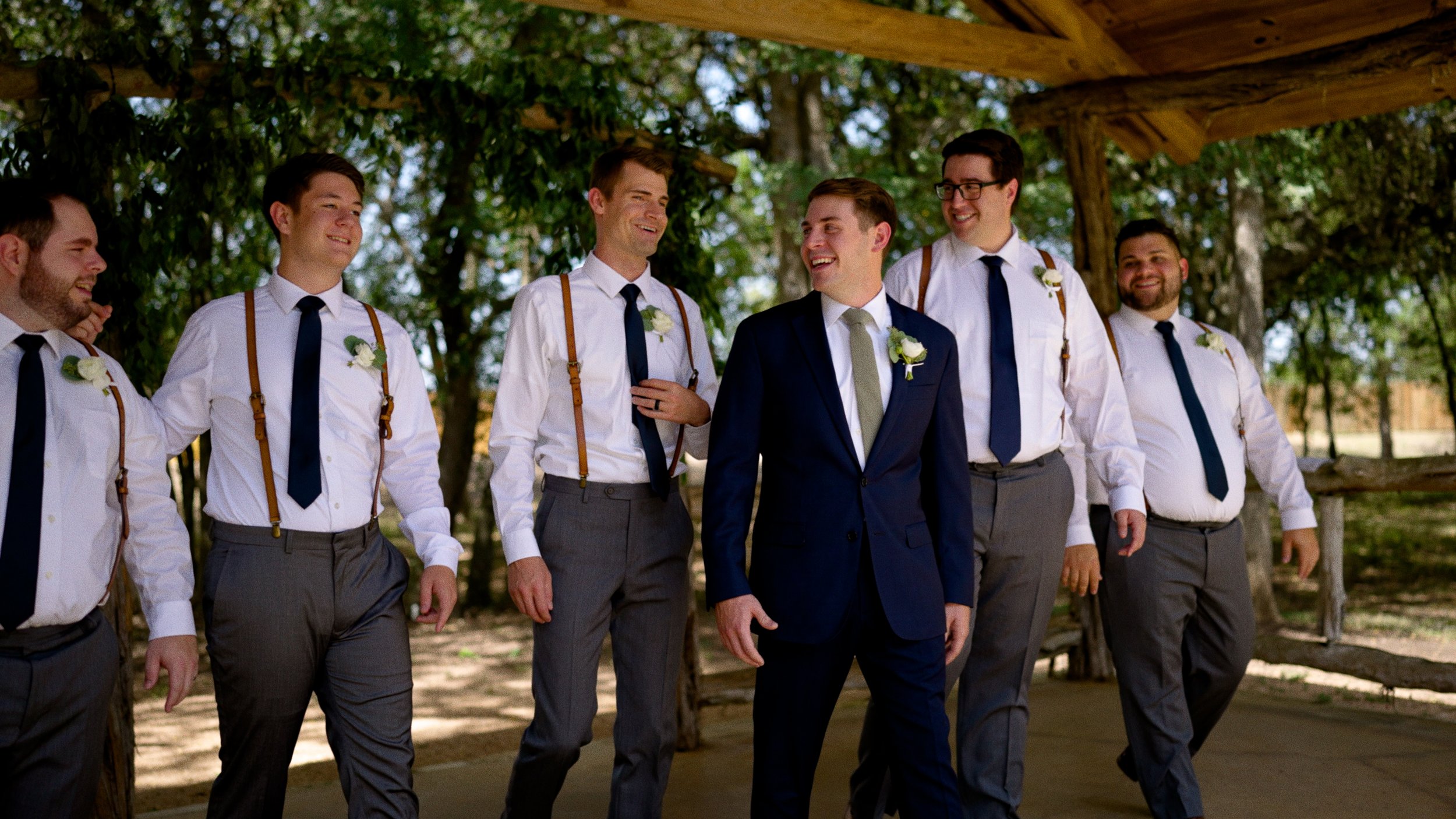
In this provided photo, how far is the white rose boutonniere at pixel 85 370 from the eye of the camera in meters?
2.93

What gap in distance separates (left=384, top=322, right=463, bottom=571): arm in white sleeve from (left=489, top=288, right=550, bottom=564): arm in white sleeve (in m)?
0.19

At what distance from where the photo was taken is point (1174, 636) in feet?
14.5

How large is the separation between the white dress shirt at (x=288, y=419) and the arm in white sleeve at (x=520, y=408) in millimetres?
214

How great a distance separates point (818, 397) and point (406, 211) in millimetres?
11360

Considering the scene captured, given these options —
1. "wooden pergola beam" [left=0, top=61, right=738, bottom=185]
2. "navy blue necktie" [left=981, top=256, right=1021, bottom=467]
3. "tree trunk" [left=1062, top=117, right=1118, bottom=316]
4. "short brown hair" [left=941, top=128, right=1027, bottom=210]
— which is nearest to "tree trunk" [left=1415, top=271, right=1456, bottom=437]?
"tree trunk" [left=1062, top=117, right=1118, bottom=316]

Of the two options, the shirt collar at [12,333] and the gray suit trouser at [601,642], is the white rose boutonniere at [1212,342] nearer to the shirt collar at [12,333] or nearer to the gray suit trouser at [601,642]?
the gray suit trouser at [601,642]

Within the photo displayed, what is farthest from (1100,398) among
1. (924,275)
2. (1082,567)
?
(924,275)

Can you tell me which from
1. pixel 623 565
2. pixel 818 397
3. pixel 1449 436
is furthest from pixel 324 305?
pixel 1449 436

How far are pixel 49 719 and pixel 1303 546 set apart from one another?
13.3ft

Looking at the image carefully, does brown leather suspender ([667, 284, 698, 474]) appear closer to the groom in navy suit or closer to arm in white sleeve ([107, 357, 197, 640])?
the groom in navy suit

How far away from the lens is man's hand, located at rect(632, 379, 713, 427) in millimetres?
3730

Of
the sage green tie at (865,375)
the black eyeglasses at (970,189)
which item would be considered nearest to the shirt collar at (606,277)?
the sage green tie at (865,375)

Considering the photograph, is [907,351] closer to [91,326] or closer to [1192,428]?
[1192,428]

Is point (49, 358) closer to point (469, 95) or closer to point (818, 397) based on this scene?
point (818, 397)
